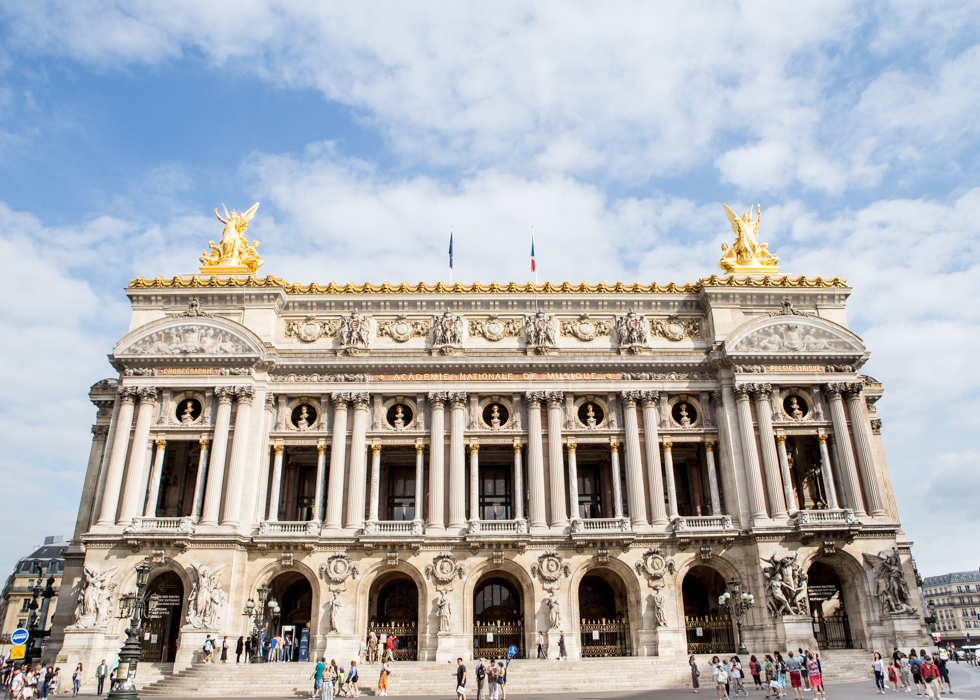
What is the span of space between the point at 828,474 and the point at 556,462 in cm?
1536

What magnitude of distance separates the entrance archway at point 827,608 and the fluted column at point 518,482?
15644 mm

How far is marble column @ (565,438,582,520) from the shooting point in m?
42.0

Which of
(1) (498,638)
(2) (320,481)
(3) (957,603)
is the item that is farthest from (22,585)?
(3) (957,603)

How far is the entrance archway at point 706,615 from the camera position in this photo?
40.1m

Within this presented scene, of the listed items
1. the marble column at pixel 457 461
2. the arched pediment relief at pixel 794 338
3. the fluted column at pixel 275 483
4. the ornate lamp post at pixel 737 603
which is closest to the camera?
the ornate lamp post at pixel 737 603

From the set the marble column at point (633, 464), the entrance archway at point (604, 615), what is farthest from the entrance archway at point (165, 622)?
the marble column at point (633, 464)

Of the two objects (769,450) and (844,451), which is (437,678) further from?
(844,451)

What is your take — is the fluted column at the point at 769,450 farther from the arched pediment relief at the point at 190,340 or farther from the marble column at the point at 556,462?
the arched pediment relief at the point at 190,340

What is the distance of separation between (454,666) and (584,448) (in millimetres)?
15024

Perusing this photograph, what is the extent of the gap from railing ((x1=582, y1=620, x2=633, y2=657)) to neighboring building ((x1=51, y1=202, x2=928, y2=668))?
6.9 inches

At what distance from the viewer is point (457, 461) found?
140ft

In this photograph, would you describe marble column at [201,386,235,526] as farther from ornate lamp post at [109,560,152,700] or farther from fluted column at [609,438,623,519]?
fluted column at [609,438,623,519]

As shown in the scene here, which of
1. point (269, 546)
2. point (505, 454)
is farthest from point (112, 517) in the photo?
point (505, 454)

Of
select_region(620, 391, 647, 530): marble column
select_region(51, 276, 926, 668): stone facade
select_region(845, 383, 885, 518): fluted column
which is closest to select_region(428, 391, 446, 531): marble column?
select_region(51, 276, 926, 668): stone facade
